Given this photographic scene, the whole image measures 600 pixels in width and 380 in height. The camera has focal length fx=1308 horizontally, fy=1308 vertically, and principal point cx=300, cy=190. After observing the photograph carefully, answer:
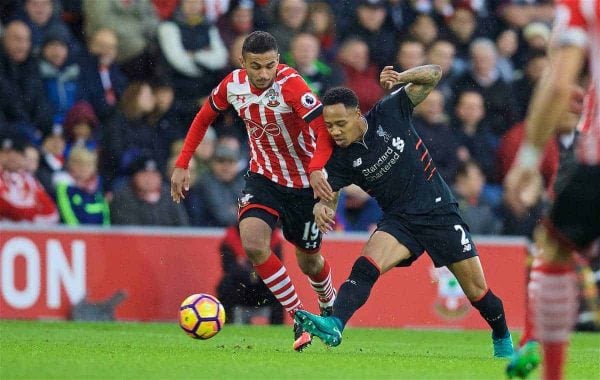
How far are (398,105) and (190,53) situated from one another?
5.76 m

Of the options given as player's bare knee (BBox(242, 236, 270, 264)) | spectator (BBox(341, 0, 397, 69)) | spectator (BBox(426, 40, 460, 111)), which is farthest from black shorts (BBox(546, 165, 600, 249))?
spectator (BBox(341, 0, 397, 69))

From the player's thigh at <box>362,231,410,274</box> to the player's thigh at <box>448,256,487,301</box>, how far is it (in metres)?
0.39

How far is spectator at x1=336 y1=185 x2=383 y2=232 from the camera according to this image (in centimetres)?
1458

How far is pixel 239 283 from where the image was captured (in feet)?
43.8

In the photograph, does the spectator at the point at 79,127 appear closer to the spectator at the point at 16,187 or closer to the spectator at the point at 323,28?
the spectator at the point at 16,187

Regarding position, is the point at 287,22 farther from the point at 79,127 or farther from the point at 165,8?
the point at 79,127

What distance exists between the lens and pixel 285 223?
33.8 ft

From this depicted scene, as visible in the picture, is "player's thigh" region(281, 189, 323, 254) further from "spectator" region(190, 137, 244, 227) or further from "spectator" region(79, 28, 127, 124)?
"spectator" region(79, 28, 127, 124)

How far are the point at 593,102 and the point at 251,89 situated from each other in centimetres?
434

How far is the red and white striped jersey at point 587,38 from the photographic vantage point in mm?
5602

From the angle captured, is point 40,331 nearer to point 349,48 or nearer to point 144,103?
point 144,103

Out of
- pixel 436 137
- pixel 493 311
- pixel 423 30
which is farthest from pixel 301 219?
pixel 423 30

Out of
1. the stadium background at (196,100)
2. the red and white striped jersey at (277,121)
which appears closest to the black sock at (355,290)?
the red and white striped jersey at (277,121)

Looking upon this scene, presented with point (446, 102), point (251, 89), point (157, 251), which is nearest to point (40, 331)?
point (157, 251)
